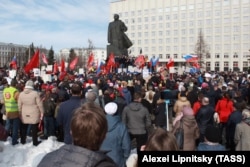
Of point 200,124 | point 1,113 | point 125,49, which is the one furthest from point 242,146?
point 125,49

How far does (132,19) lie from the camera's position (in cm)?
10819

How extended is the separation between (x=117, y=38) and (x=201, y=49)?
65.7 metres

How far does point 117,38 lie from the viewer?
25.4 metres

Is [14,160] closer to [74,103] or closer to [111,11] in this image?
[74,103]

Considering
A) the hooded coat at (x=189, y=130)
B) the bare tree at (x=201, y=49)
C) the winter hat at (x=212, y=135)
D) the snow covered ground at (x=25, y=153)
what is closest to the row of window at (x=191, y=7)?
the bare tree at (x=201, y=49)

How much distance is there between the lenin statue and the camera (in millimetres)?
25359

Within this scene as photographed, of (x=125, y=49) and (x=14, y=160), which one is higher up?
(x=125, y=49)

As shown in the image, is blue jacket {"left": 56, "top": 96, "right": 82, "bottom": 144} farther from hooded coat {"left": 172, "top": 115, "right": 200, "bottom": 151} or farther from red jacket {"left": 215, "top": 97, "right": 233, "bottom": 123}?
red jacket {"left": 215, "top": 97, "right": 233, "bottom": 123}

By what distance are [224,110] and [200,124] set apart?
6.10ft

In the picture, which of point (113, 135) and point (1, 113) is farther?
point (1, 113)

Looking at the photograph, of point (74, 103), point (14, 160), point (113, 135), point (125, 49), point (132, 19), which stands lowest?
point (14, 160)

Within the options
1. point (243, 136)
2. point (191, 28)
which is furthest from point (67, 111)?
point (191, 28)

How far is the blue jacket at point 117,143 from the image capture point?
17.7 feet

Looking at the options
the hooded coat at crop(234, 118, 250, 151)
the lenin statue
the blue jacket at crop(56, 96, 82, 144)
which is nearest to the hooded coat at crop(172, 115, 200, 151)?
the hooded coat at crop(234, 118, 250, 151)
